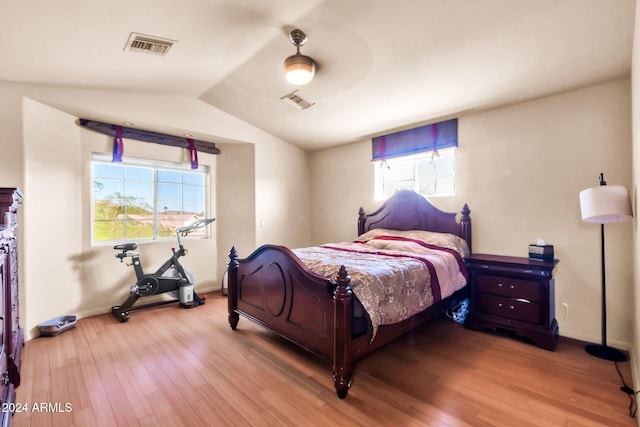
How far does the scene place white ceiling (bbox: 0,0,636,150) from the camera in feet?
6.81

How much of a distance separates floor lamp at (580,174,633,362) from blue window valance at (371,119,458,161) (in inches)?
61.2

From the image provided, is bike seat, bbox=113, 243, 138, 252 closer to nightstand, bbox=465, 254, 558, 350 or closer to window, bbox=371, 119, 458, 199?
window, bbox=371, 119, 458, 199

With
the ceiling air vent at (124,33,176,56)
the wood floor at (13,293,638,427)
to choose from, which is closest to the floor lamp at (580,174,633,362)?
the wood floor at (13,293,638,427)

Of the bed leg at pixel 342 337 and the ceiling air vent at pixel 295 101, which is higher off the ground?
the ceiling air vent at pixel 295 101

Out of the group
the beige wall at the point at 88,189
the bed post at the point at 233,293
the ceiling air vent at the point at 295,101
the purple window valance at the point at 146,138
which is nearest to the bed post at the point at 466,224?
the ceiling air vent at the point at 295,101

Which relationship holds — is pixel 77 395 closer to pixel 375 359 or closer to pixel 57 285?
pixel 57 285

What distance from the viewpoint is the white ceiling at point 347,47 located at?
207 centimetres

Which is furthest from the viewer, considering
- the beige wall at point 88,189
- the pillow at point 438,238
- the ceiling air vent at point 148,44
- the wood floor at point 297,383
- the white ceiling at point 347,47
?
the pillow at point 438,238

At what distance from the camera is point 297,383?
215 cm

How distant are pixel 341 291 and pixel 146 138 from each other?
11.8 feet

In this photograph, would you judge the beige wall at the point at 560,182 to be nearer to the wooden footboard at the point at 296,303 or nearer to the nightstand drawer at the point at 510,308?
the nightstand drawer at the point at 510,308

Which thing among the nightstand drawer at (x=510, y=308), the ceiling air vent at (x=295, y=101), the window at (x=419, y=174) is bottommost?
the nightstand drawer at (x=510, y=308)

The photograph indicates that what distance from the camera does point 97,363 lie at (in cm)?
244

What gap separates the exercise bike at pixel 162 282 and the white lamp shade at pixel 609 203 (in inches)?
170
